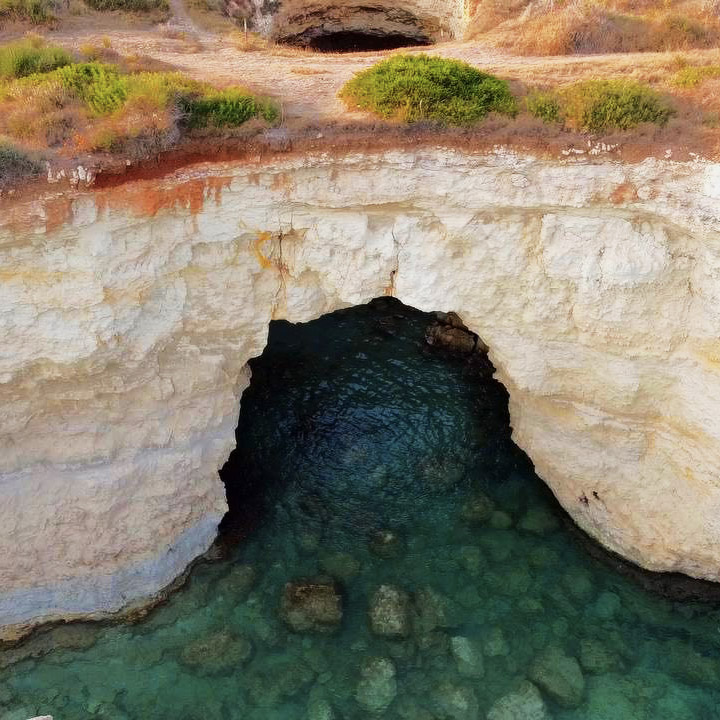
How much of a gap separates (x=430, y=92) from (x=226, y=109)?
3.56 meters

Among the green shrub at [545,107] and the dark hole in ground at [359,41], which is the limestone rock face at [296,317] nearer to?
the green shrub at [545,107]

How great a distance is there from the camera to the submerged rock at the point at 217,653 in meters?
10.9

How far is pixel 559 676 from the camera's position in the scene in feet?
35.5

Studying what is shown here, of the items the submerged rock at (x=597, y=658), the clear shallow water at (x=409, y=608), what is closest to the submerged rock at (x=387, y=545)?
the clear shallow water at (x=409, y=608)

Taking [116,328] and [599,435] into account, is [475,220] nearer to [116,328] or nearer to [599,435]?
[599,435]

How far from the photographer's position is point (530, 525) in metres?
13.2

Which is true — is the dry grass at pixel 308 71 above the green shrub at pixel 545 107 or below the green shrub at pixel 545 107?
above

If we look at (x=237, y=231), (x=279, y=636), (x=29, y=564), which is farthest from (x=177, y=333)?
(x=279, y=636)

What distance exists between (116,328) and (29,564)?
15.7 ft

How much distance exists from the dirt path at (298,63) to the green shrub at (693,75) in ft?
2.33

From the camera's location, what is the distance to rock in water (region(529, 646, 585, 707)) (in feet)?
34.8

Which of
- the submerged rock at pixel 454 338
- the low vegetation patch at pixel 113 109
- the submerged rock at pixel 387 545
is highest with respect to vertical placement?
the low vegetation patch at pixel 113 109

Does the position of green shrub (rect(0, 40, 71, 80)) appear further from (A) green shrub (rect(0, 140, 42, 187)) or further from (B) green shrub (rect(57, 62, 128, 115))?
(A) green shrub (rect(0, 140, 42, 187))

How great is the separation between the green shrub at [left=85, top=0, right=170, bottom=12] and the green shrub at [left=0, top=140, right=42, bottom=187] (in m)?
10.0
